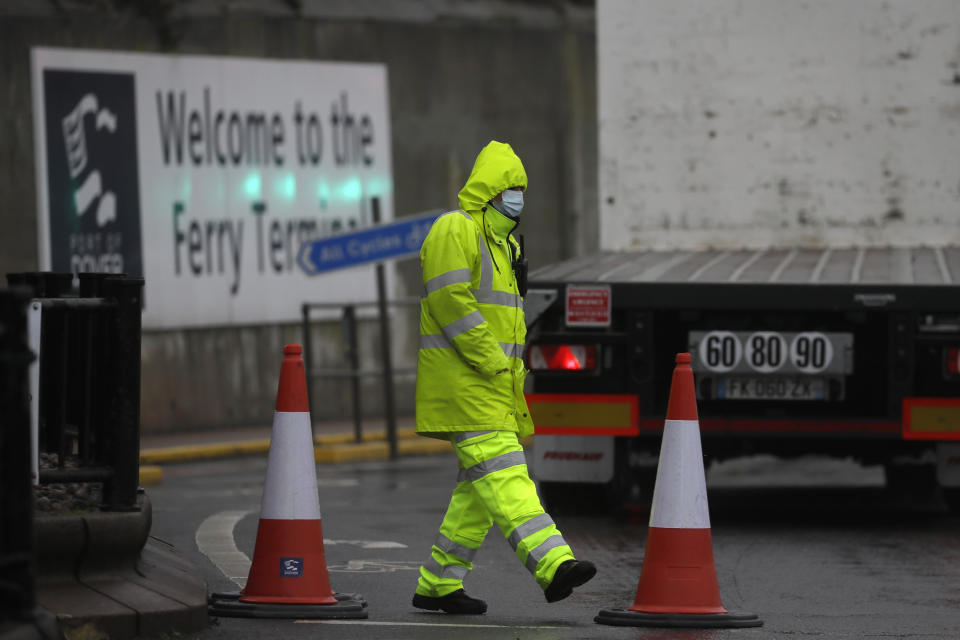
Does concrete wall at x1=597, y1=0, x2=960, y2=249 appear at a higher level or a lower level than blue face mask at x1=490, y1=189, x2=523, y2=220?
higher

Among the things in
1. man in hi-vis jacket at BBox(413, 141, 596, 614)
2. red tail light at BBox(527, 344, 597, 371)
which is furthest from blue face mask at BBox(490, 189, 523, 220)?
red tail light at BBox(527, 344, 597, 371)

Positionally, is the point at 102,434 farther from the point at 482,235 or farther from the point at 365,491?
the point at 365,491

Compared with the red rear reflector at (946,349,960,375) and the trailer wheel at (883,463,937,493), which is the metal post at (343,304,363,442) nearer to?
the trailer wheel at (883,463,937,493)

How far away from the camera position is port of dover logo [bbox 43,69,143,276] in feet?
50.8

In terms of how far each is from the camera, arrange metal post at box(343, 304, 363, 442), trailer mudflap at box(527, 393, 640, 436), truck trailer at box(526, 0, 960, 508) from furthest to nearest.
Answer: metal post at box(343, 304, 363, 442) < trailer mudflap at box(527, 393, 640, 436) < truck trailer at box(526, 0, 960, 508)

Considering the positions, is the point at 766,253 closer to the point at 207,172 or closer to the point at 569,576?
the point at 569,576

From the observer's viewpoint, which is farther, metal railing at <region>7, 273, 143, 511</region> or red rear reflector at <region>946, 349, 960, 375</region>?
red rear reflector at <region>946, 349, 960, 375</region>

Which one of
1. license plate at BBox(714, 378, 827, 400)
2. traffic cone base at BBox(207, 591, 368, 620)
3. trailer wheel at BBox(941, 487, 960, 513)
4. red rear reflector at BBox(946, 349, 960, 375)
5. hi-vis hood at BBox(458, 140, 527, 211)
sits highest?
hi-vis hood at BBox(458, 140, 527, 211)

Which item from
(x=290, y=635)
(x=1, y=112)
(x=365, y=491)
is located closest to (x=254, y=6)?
(x=1, y=112)

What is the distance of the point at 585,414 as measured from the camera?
31.6 feet

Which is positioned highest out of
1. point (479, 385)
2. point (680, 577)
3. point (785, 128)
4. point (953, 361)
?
point (785, 128)

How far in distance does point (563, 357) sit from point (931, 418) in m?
1.85

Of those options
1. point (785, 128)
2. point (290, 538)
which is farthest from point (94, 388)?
point (785, 128)

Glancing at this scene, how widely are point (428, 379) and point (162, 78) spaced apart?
10158 millimetres
